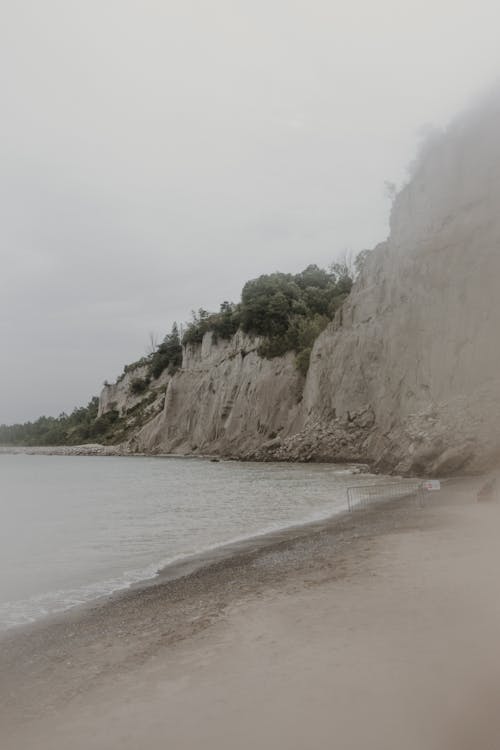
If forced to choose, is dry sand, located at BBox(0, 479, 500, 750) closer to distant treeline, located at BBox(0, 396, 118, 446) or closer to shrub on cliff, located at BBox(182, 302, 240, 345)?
shrub on cliff, located at BBox(182, 302, 240, 345)

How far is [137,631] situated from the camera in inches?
284

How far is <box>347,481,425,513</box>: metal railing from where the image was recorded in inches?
781

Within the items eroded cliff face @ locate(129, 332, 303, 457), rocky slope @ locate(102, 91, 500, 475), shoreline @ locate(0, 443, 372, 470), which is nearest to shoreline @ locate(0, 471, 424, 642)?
rocky slope @ locate(102, 91, 500, 475)

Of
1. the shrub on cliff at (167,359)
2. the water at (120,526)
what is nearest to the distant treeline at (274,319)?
the shrub on cliff at (167,359)

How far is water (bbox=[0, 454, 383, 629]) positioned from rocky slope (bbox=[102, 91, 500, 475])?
6.53 m

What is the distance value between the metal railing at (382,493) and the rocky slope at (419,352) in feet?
9.48

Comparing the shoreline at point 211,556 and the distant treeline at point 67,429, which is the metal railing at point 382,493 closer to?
the shoreline at point 211,556

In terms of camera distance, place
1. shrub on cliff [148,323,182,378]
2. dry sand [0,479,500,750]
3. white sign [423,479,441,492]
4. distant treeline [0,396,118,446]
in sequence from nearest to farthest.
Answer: dry sand [0,479,500,750] → white sign [423,479,441,492] → shrub on cliff [148,323,182,378] → distant treeline [0,396,118,446]

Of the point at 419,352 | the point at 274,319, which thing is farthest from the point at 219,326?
the point at 419,352

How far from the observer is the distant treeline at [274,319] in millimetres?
68312

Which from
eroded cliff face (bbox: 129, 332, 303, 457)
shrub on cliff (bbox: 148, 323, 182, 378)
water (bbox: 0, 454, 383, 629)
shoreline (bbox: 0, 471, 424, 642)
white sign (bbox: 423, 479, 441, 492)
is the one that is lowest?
water (bbox: 0, 454, 383, 629)

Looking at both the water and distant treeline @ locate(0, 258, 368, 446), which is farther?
distant treeline @ locate(0, 258, 368, 446)

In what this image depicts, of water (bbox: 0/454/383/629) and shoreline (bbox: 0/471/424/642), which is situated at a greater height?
shoreline (bbox: 0/471/424/642)

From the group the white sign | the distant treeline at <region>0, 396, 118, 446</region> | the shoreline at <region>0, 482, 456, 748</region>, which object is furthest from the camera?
the distant treeline at <region>0, 396, 118, 446</region>
